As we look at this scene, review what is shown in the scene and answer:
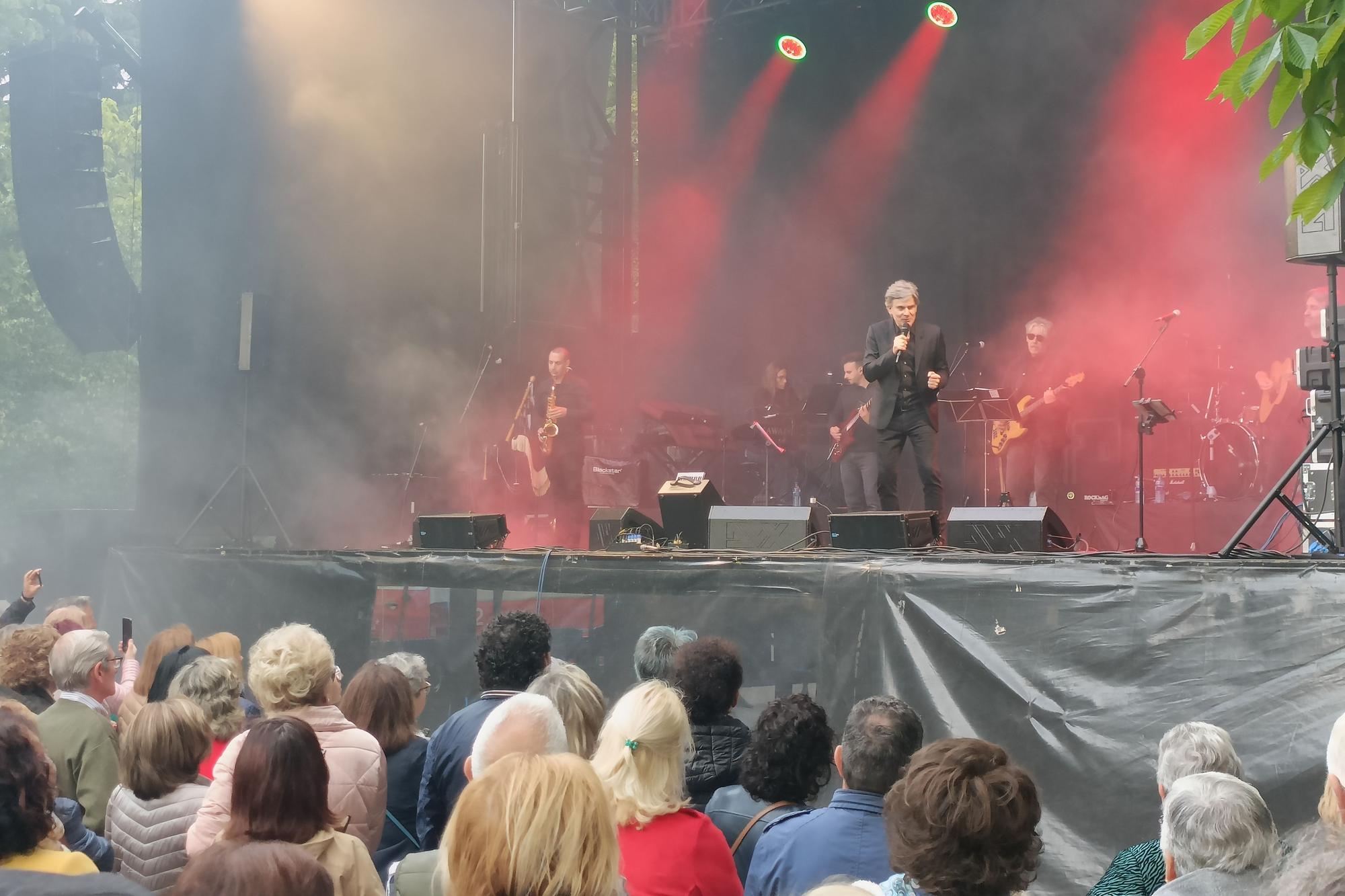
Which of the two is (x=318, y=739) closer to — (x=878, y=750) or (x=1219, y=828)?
(x=878, y=750)

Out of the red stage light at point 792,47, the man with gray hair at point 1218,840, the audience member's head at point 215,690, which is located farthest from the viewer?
the red stage light at point 792,47

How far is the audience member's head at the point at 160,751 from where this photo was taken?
9.60 feet

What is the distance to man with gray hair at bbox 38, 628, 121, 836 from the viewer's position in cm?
368

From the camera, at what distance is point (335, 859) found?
2342 millimetres

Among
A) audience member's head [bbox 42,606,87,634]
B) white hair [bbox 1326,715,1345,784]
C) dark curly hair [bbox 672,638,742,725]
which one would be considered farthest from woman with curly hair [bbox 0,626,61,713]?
white hair [bbox 1326,715,1345,784]

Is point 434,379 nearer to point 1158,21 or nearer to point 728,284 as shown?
point 728,284

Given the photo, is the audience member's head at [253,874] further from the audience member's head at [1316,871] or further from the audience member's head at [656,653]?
the audience member's head at [656,653]

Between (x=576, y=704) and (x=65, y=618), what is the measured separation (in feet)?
11.6

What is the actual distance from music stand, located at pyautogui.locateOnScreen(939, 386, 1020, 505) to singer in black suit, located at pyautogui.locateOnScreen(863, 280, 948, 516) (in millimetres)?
1930

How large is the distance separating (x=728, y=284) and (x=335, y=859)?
13.8 m

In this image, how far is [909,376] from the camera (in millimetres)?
8688

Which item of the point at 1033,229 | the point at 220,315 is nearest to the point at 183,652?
the point at 220,315

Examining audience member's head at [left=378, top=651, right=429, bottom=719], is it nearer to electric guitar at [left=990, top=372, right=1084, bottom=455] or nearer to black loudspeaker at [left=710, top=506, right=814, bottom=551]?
black loudspeaker at [left=710, top=506, right=814, bottom=551]

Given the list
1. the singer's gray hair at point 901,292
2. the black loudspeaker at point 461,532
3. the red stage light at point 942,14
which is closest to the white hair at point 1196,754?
the singer's gray hair at point 901,292
